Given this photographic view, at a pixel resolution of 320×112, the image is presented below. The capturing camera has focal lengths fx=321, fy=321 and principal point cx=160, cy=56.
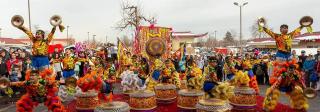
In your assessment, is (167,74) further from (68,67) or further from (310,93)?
(310,93)

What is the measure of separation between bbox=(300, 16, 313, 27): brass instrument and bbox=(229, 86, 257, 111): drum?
174 cm

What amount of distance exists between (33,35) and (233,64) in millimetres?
4788

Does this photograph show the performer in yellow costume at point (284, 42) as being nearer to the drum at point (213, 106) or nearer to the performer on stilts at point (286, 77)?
the performer on stilts at point (286, 77)

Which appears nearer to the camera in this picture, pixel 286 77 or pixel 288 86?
pixel 286 77

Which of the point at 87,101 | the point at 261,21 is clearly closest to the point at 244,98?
the point at 261,21

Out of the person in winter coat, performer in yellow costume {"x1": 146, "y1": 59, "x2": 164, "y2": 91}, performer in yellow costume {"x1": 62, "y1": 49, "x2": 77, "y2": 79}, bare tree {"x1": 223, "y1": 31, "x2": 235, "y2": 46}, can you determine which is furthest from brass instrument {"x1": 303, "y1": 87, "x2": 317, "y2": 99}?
bare tree {"x1": 223, "y1": 31, "x2": 235, "y2": 46}

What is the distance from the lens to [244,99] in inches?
270

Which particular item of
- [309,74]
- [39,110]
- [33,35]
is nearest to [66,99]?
[39,110]

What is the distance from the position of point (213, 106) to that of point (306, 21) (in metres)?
2.69

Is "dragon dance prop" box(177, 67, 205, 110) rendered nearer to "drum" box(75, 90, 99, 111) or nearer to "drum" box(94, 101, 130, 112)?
"drum" box(94, 101, 130, 112)

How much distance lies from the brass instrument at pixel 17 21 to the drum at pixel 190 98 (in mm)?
3407

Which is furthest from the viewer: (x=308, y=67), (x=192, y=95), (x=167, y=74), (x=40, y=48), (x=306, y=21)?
(x=308, y=67)

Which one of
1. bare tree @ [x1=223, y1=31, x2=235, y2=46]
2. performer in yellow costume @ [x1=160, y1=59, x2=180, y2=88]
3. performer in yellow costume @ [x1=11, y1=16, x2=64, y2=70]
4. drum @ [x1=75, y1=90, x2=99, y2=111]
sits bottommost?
drum @ [x1=75, y1=90, x2=99, y2=111]

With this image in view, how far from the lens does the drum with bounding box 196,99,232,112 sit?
16.8 ft
